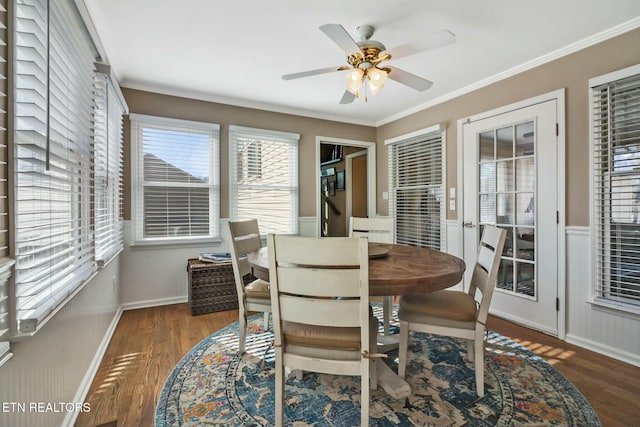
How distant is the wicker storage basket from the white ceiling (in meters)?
1.96

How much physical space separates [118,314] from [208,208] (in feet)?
4.64

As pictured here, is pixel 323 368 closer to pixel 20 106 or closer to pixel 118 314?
pixel 20 106

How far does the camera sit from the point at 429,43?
1868 millimetres

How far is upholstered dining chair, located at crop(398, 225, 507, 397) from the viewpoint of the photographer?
69.4 inches

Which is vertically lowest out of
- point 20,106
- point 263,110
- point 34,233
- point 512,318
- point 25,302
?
point 512,318

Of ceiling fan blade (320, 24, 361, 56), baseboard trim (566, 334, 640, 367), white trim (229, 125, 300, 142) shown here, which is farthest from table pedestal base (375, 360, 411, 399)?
white trim (229, 125, 300, 142)

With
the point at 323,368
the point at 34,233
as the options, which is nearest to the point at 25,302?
the point at 34,233

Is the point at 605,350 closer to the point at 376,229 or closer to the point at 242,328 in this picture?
the point at 376,229

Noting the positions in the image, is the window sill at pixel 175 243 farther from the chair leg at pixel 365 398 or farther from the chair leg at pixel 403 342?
the chair leg at pixel 365 398

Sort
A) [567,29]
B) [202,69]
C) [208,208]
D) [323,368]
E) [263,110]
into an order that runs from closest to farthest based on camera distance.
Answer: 1. [323,368]
2. [567,29]
3. [202,69]
4. [208,208]
5. [263,110]

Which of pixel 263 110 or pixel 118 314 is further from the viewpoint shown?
pixel 263 110

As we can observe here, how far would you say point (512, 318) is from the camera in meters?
3.01

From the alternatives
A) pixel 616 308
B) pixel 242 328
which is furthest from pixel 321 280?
pixel 616 308
